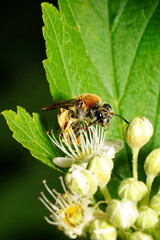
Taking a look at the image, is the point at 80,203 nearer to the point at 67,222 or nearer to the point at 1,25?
the point at 67,222

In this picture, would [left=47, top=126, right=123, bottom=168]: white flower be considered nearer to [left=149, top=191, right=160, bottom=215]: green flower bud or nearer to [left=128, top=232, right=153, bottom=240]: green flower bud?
[left=149, top=191, right=160, bottom=215]: green flower bud

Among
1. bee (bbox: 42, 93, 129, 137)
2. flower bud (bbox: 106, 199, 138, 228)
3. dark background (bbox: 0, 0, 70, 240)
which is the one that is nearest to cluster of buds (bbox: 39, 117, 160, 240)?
flower bud (bbox: 106, 199, 138, 228)

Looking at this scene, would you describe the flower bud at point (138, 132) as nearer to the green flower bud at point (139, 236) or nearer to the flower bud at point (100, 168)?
the flower bud at point (100, 168)

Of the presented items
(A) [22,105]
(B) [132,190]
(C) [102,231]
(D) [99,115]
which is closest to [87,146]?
(D) [99,115]

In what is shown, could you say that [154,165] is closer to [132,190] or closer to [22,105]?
[132,190]

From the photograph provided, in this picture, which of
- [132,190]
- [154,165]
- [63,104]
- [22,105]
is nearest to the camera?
[132,190]

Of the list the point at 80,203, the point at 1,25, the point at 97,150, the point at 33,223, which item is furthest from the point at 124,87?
the point at 1,25
